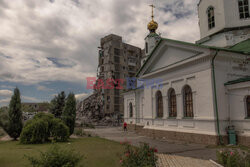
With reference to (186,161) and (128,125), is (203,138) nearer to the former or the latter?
(186,161)

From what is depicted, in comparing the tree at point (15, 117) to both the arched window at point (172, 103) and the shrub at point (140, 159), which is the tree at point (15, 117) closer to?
the arched window at point (172, 103)

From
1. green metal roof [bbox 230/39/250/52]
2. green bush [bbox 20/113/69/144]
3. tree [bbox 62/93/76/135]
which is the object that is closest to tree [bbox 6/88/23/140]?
green bush [bbox 20/113/69/144]

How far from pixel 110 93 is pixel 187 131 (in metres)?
41.7

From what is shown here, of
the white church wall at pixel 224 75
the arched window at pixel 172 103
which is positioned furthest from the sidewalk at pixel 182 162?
the arched window at pixel 172 103

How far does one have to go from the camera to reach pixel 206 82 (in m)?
12.5

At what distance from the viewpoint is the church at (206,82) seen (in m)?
11.8

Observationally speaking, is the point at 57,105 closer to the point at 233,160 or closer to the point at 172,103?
the point at 172,103

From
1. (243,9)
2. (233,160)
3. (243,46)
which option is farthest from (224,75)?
(243,9)

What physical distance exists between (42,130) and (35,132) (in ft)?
1.61

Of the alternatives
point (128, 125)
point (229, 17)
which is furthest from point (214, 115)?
point (128, 125)

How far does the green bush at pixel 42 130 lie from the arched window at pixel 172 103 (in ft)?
28.4

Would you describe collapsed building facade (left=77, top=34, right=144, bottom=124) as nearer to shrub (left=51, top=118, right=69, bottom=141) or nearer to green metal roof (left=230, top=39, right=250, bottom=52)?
shrub (left=51, top=118, right=69, bottom=141)

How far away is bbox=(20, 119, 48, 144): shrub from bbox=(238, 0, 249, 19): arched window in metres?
18.8

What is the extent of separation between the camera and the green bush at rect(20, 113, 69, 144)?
13.6 metres
